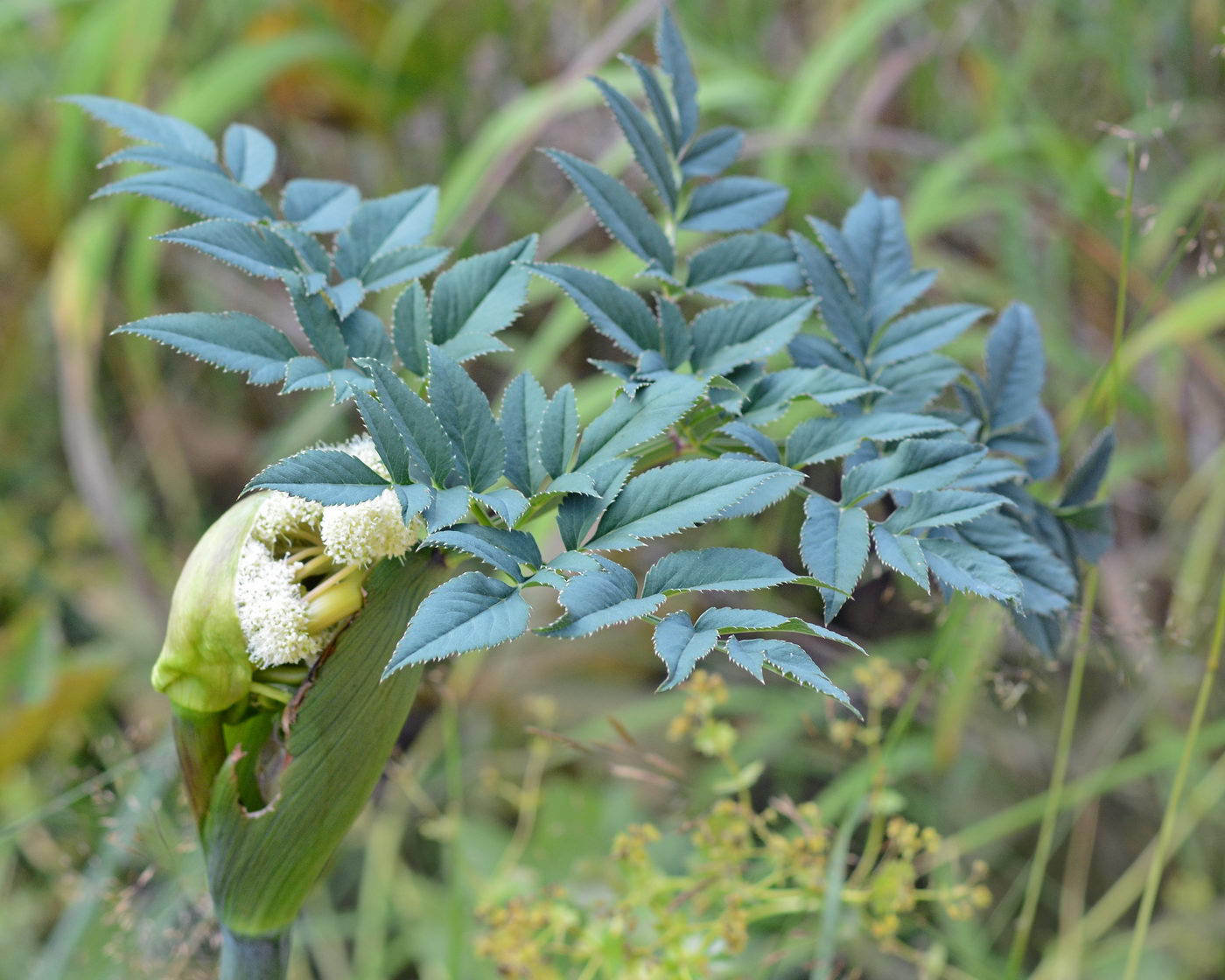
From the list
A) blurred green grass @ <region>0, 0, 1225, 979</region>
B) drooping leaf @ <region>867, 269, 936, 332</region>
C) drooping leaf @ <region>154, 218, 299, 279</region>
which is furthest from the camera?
blurred green grass @ <region>0, 0, 1225, 979</region>

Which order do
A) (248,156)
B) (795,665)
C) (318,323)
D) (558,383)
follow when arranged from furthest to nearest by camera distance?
(558,383)
(248,156)
(318,323)
(795,665)

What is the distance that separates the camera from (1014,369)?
546 millimetres

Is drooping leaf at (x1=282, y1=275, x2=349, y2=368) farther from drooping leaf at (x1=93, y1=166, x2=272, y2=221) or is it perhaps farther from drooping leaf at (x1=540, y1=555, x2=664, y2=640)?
drooping leaf at (x1=540, y1=555, x2=664, y2=640)

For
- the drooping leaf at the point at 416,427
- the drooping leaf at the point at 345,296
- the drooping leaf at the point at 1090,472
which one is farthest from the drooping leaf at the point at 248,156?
the drooping leaf at the point at 1090,472

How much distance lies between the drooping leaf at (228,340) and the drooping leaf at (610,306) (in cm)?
12

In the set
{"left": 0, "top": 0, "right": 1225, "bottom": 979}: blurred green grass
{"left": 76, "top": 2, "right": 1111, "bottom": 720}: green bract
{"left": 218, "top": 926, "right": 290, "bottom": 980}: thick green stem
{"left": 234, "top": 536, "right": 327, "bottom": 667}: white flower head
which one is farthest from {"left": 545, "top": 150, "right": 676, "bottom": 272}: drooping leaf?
{"left": 0, "top": 0, "right": 1225, "bottom": 979}: blurred green grass

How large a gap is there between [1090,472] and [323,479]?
0.39 meters

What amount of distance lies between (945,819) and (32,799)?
3.74ft

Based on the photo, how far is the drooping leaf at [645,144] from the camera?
0.48 meters

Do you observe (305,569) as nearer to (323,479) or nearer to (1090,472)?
(323,479)

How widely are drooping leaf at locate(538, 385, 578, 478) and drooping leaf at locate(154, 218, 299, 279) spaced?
0.13m

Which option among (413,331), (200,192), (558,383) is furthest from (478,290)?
(558,383)

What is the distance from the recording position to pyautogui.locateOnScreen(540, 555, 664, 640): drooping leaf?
337 millimetres

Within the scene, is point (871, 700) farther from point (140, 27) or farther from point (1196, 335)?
point (140, 27)
